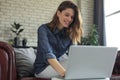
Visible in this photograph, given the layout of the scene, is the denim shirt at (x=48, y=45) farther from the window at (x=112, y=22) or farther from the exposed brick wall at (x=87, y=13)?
the exposed brick wall at (x=87, y=13)

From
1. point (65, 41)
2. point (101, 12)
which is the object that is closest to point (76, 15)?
point (65, 41)

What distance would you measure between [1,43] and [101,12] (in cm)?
488

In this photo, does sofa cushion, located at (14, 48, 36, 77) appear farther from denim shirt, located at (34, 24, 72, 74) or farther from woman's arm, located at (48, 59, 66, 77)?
woman's arm, located at (48, 59, 66, 77)

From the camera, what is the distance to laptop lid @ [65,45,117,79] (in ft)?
4.41

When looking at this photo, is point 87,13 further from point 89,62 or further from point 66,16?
point 89,62

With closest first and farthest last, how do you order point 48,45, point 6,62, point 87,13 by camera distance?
point 6,62 → point 48,45 → point 87,13

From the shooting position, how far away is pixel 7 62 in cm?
161

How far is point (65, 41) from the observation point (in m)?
1.93

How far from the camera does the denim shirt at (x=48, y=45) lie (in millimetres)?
1692

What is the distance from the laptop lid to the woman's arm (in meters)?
0.07

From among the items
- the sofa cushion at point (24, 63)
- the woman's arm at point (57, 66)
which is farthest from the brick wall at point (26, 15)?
the woman's arm at point (57, 66)

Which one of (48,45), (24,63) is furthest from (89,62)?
(24,63)

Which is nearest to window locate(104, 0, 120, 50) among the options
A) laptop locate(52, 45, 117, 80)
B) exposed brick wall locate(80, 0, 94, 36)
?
exposed brick wall locate(80, 0, 94, 36)

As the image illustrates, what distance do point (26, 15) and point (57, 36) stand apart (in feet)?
13.0
